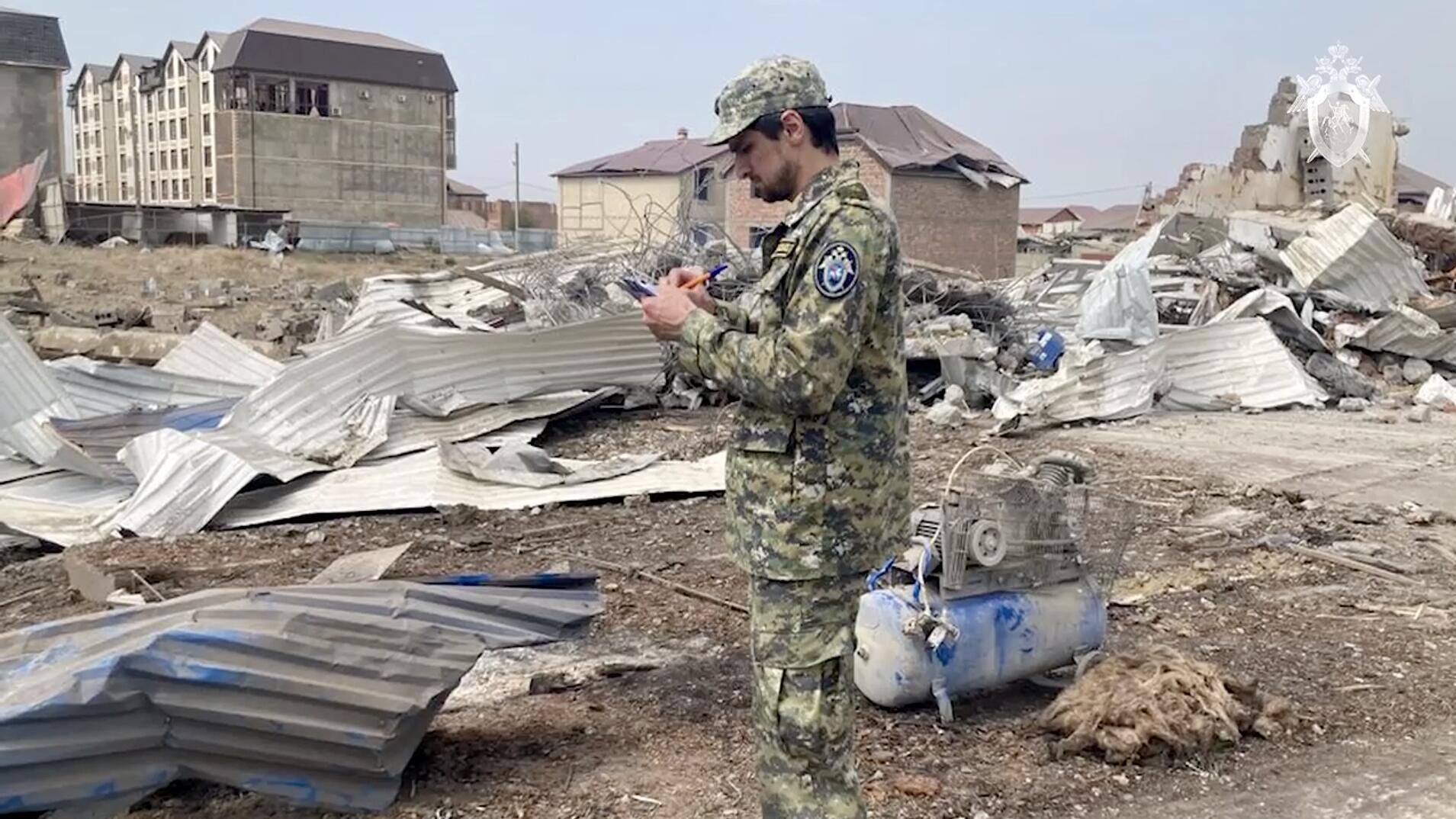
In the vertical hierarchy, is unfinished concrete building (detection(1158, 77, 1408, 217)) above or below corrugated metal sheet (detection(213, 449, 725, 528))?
above

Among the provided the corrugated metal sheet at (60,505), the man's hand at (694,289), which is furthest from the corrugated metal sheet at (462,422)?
the man's hand at (694,289)

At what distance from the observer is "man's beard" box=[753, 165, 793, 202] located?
2.38m

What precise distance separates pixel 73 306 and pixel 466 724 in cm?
1650

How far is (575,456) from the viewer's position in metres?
7.81

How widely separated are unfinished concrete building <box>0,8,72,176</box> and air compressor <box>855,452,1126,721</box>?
51430mm

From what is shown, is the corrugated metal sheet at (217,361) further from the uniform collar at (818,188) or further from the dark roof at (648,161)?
the dark roof at (648,161)

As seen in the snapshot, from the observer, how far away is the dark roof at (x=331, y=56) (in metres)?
47.5

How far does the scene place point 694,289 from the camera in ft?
8.18

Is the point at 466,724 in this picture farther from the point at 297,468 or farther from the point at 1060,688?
the point at 297,468

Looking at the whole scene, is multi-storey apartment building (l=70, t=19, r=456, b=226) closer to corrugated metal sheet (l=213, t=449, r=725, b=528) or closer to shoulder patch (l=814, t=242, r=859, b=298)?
corrugated metal sheet (l=213, t=449, r=725, b=528)

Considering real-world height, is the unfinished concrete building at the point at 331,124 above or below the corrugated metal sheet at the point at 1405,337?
above

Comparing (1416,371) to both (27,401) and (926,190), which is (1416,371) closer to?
(27,401)

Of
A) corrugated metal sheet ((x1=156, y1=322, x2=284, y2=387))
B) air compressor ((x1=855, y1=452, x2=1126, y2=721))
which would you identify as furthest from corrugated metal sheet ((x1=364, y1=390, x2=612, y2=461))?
air compressor ((x1=855, y1=452, x2=1126, y2=721))

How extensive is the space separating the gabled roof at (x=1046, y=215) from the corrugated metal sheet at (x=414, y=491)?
46036 millimetres
